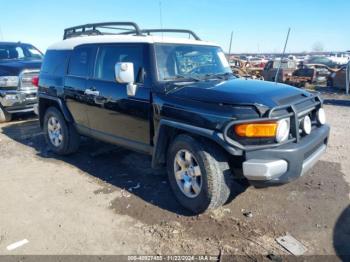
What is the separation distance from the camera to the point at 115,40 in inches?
181

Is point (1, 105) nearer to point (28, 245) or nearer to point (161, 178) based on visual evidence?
point (161, 178)

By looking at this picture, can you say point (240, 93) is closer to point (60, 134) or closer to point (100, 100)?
point (100, 100)

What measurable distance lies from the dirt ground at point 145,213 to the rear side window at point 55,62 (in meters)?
1.60

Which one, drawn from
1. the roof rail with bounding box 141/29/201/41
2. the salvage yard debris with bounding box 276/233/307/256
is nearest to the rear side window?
the roof rail with bounding box 141/29/201/41

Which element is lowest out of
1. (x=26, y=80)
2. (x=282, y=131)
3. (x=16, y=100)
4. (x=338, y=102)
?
(x=338, y=102)

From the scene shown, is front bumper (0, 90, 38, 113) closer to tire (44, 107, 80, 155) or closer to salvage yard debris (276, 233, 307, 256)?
tire (44, 107, 80, 155)

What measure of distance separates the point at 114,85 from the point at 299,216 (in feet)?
9.38

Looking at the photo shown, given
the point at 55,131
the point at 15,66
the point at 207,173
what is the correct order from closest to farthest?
the point at 207,173, the point at 55,131, the point at 15,66

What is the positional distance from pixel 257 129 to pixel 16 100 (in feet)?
23.2

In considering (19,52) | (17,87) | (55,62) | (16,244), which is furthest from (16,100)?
(16,244)

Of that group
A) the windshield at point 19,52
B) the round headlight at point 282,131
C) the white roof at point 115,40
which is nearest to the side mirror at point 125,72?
the white roof at point 115,40

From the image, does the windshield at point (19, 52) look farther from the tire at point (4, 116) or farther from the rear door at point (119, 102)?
the rear door at point (119, 102)

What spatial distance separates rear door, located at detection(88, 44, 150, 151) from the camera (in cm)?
421

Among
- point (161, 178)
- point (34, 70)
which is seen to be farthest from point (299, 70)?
point (161, 178)
